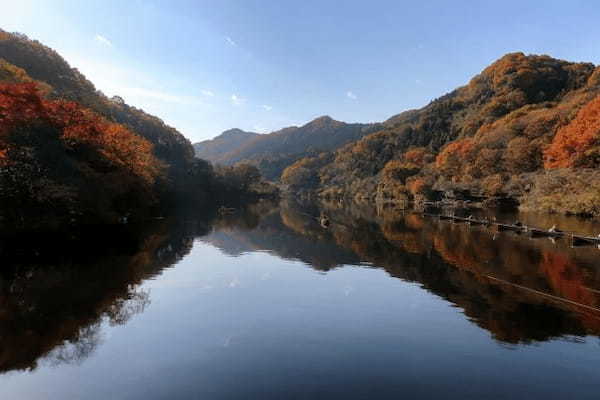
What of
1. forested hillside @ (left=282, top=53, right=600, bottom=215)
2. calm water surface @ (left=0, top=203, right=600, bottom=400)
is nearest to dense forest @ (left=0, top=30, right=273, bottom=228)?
calm water surface @ (left=0, top=203, right=600, bottom=400)

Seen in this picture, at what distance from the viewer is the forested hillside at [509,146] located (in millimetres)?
65625

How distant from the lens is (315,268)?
28734 mm

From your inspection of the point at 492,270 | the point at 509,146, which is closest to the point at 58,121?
the point at 492,270

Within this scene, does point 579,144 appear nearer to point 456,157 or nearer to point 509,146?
point 509,146

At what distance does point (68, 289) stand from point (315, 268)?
15.8 m

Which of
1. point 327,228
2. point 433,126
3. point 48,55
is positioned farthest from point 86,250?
point 433,126

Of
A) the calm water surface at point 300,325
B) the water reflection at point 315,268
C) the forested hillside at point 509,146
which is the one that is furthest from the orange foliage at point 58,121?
the forested hillside at point 509,146

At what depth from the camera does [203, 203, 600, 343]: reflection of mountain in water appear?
17.0m

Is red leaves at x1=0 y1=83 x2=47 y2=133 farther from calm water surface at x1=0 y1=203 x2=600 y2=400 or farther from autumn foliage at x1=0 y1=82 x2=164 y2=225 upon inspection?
calm water surface at x1=0 y1=203 x2=600 y2=400

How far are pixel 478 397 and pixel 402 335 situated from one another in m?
4.76

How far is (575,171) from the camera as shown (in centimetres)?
6138

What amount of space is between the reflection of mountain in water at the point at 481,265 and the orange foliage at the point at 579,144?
1317 inches

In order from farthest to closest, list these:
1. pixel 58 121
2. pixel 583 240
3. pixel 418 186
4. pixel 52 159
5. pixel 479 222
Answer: pixel 418 186
pixel 479 222
pixel 58 121
pixel 583 240
pixel 52 159

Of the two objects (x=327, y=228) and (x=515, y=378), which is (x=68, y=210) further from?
(x=515, y=378)
